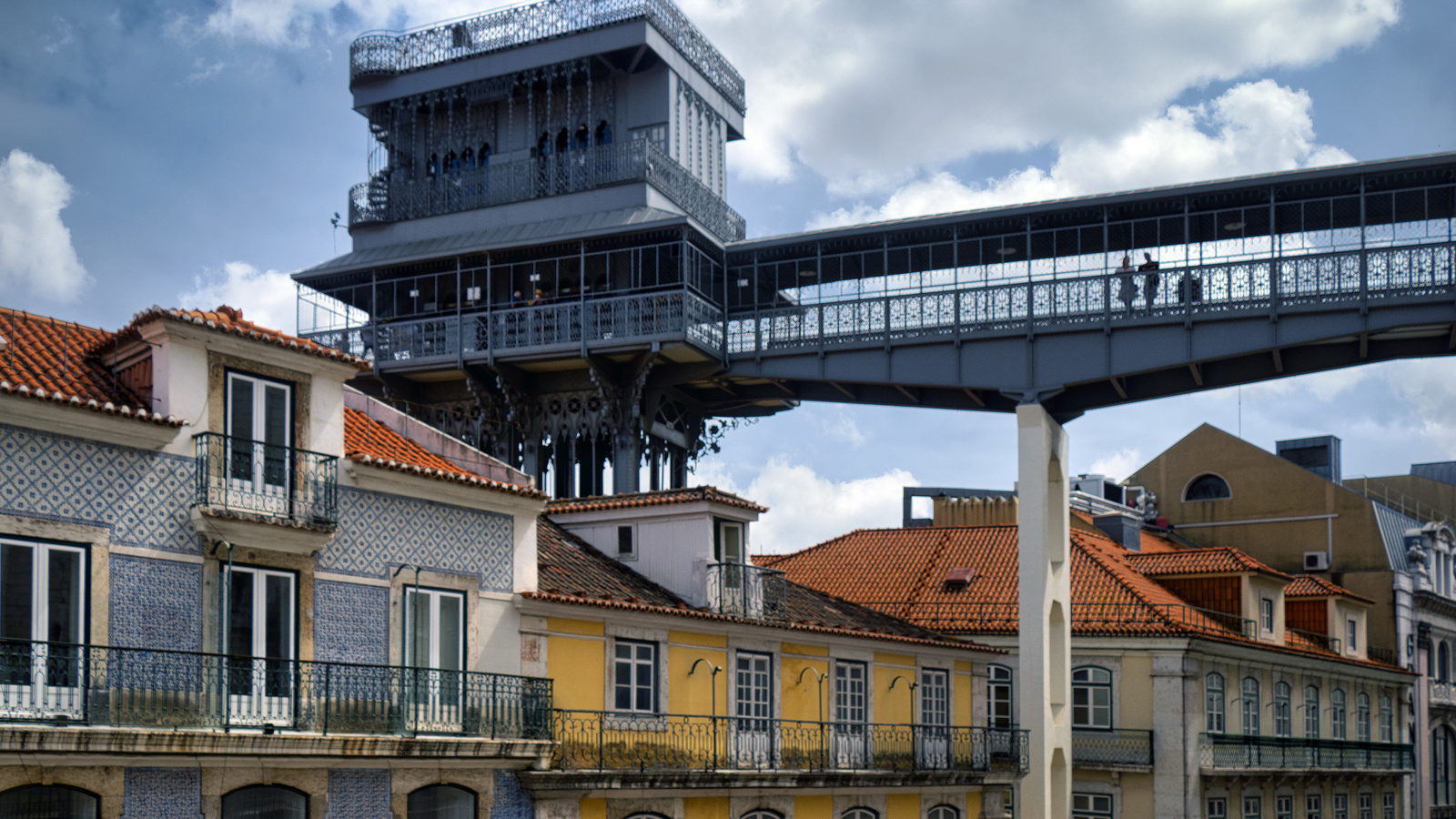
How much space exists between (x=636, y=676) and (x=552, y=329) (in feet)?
50.9

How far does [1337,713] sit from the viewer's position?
5625 cm

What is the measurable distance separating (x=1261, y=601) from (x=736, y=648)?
24495 millimetres

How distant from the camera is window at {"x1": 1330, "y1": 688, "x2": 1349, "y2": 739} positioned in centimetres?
5575

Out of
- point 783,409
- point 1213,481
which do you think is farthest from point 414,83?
point 1213,481

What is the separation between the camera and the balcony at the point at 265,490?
77.7 feet

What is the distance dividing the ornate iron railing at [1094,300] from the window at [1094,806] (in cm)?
1439

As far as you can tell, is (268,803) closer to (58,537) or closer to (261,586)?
(261,586)

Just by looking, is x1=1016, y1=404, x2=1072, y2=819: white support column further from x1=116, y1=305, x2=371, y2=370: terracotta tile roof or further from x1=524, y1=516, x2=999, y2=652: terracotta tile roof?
x1=116, y1=305, x2=371, y2=370: terracotta tile roof

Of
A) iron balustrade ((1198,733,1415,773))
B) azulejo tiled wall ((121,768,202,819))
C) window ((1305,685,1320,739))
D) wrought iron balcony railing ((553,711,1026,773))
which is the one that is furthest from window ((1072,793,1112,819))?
azulejo tiled wall ((121,768,202,819))

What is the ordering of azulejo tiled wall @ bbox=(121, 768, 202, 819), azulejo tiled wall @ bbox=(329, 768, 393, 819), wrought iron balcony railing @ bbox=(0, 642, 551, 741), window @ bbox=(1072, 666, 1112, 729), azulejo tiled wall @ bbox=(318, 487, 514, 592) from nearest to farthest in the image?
wrought iron balcony railing @ bbox=(0, 642, 551, 741)
azulejo tiled wall @ bbox=(121, 768, 202, 819)
azulejo tiled wall @ bbox=(329, 768, 393, 819)
azulejo tiled wall @ bbox=(318, 487, 514, 592)
window @ bbox=(1072, 666, 1112, 729)

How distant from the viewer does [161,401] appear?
23438mm

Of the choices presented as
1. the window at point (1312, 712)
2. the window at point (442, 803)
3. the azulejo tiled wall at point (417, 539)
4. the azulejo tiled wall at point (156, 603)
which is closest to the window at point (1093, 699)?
the window at point (1312, 712)

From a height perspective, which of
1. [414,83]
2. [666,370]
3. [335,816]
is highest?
[414,83]

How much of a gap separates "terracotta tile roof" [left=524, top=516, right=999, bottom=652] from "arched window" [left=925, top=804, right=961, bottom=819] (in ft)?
12.7
